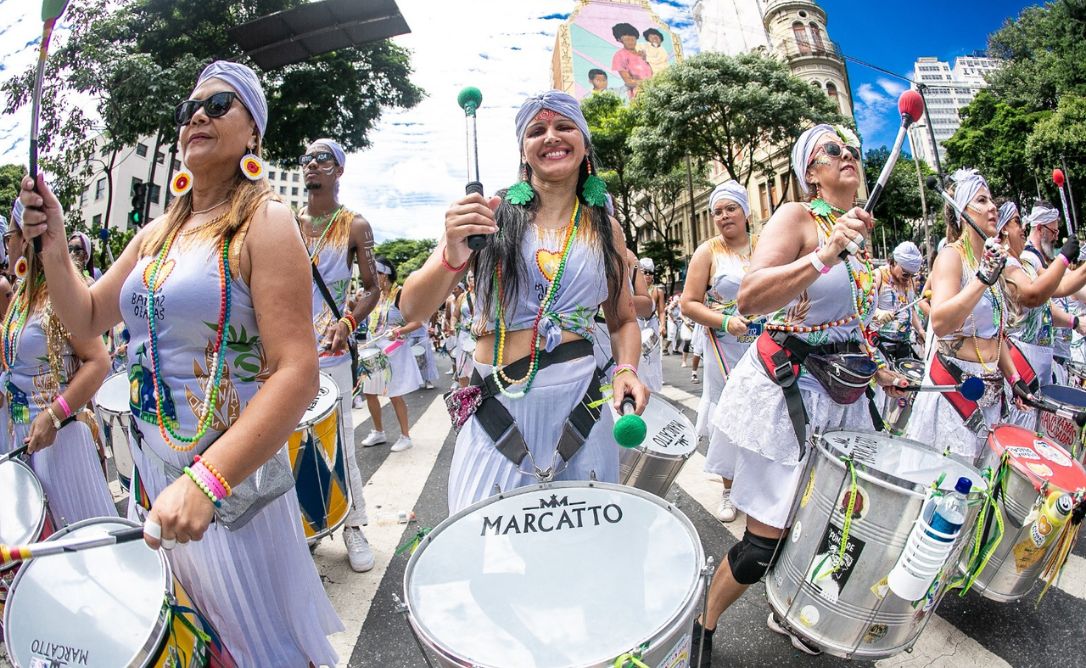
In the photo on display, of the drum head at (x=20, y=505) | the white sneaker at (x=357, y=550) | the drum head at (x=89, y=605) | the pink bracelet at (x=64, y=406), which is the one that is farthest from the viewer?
the white sneaker at (x=357, y=550)

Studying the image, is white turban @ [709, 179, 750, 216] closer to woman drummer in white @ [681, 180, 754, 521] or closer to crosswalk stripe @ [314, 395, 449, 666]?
woman drummer in white @ [681, 180, 754, 521]

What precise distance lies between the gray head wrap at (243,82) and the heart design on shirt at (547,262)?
88 centimetres

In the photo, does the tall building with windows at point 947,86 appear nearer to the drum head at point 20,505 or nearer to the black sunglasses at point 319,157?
the black sunglasses at point 319,157

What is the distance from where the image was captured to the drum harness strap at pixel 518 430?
1.94 m

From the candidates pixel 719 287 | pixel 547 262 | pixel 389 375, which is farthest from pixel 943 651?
pixel 389 375

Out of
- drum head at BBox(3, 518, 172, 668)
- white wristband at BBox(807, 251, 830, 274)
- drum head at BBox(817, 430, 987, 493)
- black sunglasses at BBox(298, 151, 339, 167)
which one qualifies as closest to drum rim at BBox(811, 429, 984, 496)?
drum head at BBox(817, 430, 987, 493)

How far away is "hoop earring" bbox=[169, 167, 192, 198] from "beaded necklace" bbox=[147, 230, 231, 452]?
19 cm

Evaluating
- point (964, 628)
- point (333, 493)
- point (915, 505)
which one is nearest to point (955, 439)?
point (964, 628)

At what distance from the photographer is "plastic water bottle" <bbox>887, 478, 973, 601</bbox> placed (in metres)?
1.83

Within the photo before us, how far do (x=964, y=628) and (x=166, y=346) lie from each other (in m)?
3.41

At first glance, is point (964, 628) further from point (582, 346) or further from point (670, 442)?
point (582, 346)

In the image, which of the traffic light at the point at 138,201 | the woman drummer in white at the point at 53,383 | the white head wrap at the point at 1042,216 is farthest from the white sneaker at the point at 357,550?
the traffic light at the point at 138,201

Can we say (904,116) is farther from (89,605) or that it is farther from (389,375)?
(389,375)

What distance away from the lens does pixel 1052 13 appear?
29.9 meters
